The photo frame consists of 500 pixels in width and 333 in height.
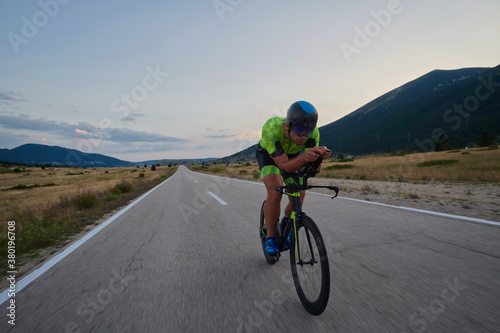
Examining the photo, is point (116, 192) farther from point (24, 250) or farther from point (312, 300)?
point (312, 300)

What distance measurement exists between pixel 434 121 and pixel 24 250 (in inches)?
6985

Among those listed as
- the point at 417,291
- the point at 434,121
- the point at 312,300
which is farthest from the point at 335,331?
the point at 434,121

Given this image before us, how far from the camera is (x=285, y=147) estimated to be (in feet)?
9.65

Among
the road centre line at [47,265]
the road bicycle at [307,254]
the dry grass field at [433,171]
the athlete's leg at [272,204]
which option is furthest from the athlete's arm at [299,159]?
the dry grass field at [433,171]

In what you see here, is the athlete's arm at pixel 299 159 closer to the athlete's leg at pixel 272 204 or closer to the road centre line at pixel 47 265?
the athlete's leg at pixel 272 204

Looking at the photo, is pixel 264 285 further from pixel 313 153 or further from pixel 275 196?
pixel 313 153

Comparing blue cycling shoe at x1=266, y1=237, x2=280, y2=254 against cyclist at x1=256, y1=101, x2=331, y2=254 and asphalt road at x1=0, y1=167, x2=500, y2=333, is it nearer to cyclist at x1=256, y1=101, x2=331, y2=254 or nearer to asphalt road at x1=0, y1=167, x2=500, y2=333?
cyclist at x1=256, y1=101, x2=331, y2=254

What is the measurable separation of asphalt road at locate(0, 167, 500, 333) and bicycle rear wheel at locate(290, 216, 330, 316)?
0.12 m

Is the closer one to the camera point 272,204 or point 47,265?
point 272,204

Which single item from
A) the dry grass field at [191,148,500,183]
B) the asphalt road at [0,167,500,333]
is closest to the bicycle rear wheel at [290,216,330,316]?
the asphalt road at [0,167,500,333]

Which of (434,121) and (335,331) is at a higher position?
(434,121)

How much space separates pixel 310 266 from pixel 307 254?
0.11m

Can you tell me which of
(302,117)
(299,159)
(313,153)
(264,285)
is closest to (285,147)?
(302,117)

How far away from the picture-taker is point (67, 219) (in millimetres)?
6879
